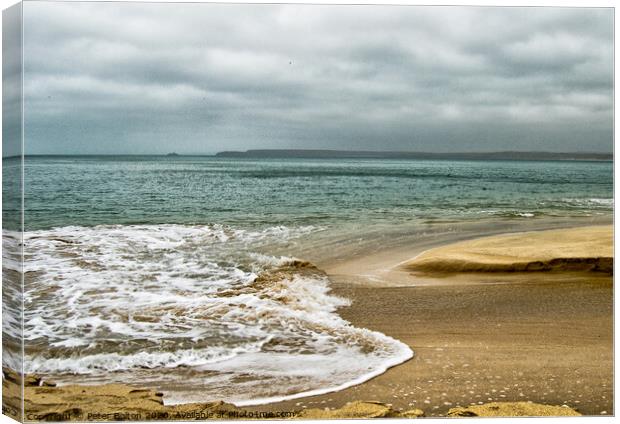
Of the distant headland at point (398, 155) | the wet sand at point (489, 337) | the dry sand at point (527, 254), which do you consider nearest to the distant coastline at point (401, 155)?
the distant headland at point (398, 155)

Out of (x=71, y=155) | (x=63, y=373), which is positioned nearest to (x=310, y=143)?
(x=71, y=155)

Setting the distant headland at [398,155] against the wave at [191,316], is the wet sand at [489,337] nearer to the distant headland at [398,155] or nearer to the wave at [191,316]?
the wave at [191,316]

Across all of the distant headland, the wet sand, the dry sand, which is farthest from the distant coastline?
the wet sand

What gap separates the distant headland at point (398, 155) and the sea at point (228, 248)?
0.14 ft

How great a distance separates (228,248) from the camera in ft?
14.8

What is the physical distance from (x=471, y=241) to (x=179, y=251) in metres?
1.80

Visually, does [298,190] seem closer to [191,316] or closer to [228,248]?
[228,248]

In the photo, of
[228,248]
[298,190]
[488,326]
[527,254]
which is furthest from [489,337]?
[228,248]

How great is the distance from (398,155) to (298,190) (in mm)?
666

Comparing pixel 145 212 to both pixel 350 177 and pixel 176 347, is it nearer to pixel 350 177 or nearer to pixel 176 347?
pixel 176 347

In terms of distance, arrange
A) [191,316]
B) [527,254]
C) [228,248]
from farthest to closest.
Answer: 1. [527,254]
2. [228,248]
3. [191,316]

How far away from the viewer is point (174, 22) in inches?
171

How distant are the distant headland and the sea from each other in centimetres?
4

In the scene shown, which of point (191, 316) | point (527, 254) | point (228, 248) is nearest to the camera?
point (191, 316)
